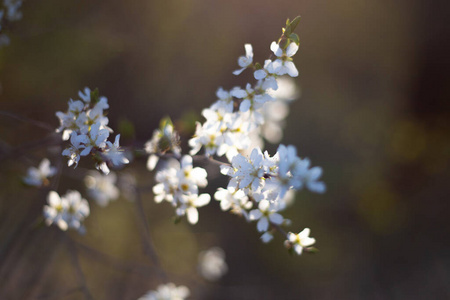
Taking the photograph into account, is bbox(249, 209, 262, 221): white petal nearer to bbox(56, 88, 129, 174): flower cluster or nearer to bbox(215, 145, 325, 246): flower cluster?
bbox(215, 145, 325, 246): flower cluster

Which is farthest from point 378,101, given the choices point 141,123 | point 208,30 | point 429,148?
point 141,123

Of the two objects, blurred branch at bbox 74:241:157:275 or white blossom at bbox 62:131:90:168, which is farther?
blurred branch at bbox 74:241:157:275

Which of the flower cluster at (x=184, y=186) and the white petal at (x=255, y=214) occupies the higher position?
the flower cluster at (x=184, y=186)

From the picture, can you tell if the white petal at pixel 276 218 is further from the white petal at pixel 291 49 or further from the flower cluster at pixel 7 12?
the flower cluster at pixel 7 12

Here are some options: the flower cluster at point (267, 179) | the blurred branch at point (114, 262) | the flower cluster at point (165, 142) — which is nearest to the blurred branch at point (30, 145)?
the flower cluster at point (165, 142)

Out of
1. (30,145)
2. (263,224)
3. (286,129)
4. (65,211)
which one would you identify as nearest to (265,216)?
(263,224)

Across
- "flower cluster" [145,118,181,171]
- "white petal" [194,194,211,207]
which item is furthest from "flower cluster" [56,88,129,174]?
"white petal" [194,194,211,207]

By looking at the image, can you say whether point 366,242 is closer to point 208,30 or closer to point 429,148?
point 429,148

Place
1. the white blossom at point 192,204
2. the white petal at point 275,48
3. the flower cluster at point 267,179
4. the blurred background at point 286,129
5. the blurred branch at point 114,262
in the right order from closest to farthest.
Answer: the flower cluster at point 267,179 < the white petal at point 275,48 < the white blossom at point 192,204 < the blurred branch at point 114,262 < the blurred background at point 286,129
